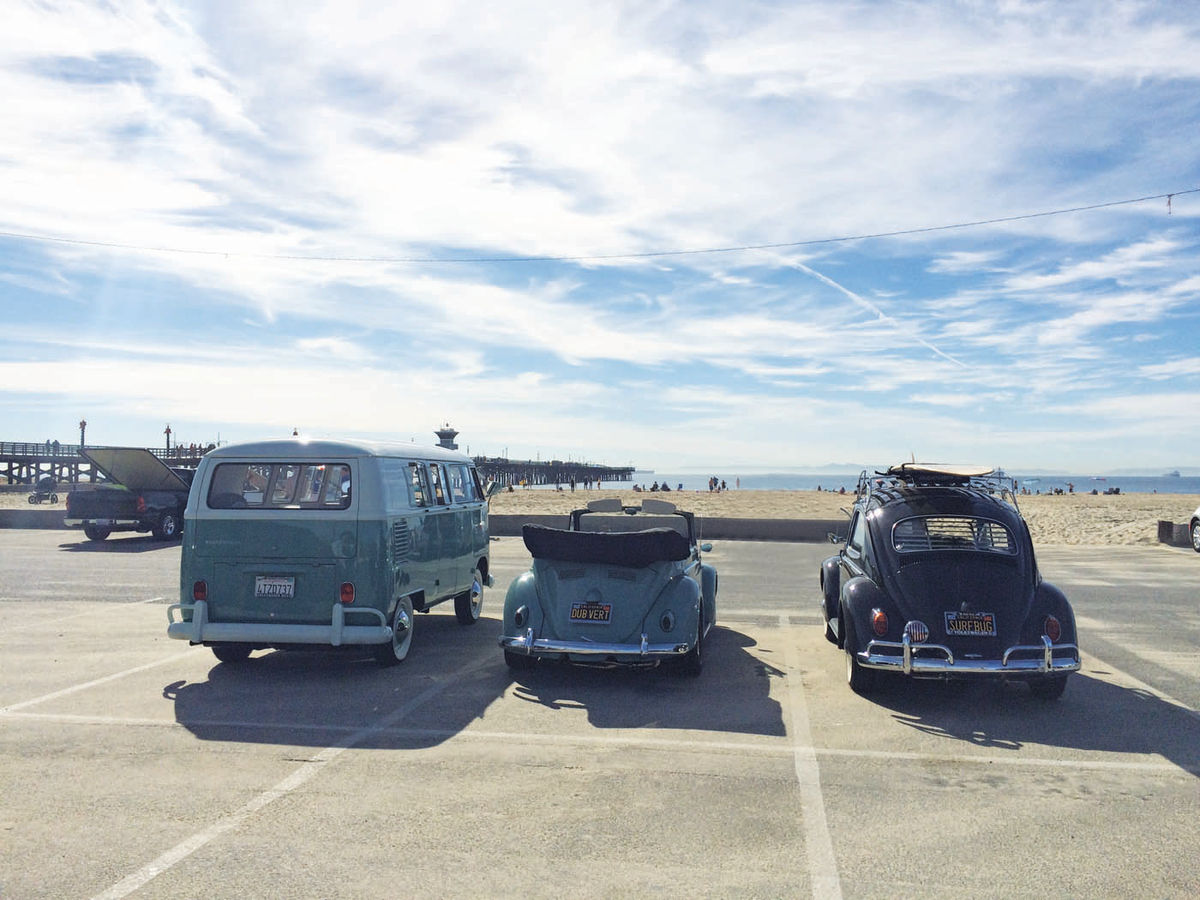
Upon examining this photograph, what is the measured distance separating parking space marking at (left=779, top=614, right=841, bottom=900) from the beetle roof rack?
2.40 meters

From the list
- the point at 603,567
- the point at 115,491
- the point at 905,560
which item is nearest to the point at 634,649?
the point at 603,567

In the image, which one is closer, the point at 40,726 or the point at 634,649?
the point at 40,726

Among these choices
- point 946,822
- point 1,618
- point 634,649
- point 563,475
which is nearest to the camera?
point 946,822

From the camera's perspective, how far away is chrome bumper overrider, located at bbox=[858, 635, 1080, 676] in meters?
7.14

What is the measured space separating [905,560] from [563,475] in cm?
15505

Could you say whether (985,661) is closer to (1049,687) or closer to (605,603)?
(1049,687)

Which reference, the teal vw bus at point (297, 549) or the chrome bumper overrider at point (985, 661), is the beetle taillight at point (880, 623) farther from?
A: the teal vw bus at point (297, 549)

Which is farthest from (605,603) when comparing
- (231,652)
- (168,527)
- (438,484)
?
(168,527)

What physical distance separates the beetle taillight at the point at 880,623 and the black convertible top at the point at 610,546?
5.62ft

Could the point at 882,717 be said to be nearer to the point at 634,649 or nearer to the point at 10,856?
the point at 634,649

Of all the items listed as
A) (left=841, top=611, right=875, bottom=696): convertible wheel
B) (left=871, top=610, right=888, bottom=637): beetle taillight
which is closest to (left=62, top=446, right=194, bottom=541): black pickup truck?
(left=841, top=611, right=875, bottom=696): convertible wheel

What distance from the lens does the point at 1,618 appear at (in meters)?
11.5

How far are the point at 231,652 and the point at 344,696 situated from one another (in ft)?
6.17

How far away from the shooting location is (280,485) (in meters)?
8.62
